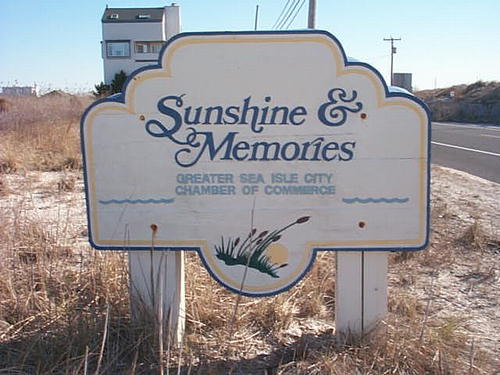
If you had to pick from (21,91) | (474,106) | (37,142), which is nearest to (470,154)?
(37,142)

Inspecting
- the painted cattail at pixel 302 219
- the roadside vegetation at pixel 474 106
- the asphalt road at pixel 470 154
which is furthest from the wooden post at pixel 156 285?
the roadside vegetation at pixel 474 106

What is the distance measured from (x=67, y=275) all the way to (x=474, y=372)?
2.57 meters

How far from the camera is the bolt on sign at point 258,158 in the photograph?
8.92ft

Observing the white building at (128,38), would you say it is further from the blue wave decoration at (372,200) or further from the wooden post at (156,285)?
the blue wave decoration at (372,200)

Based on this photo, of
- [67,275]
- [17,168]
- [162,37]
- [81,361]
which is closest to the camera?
[81,361]

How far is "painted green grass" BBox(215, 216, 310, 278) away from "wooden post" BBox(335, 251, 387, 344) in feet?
1.13

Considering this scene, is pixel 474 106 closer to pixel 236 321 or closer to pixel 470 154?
pixel 470 154

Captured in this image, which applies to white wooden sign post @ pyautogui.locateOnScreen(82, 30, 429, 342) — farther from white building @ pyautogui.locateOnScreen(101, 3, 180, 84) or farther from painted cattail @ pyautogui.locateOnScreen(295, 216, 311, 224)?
white building @ pyautogui.locateOnScreen(101, 3, 180, 84)

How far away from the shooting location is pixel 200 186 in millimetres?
2814

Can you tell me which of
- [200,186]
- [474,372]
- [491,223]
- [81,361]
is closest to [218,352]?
[81,361]

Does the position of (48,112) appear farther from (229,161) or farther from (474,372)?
(474,372)

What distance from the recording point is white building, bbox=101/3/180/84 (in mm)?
51125

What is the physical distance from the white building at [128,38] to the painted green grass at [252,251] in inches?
1981

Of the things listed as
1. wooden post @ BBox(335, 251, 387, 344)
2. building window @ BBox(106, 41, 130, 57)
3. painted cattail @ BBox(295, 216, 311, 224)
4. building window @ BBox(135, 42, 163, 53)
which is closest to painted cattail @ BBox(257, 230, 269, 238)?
painted cattail @ BBox(295, 216, 311, 224)
